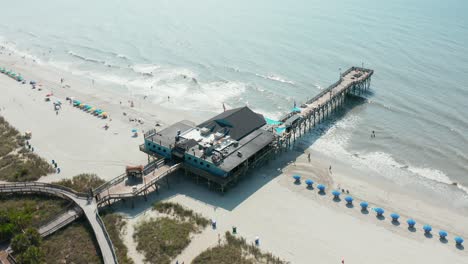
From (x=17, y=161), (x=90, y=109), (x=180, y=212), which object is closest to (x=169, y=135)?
(x=180, y=212)

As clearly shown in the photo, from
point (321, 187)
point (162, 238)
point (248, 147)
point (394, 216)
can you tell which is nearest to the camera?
point (162, 238)

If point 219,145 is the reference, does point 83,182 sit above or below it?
below

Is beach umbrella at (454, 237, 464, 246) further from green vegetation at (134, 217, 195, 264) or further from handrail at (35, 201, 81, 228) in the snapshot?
handrail at (35, 201, 81, 228)

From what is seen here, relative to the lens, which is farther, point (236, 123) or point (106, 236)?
point (236, 123)

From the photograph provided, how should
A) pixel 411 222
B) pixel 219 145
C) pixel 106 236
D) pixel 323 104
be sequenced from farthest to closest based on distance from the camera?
pixel 323 104, pixel 219 145, pixel 411 222, pixel 106 236

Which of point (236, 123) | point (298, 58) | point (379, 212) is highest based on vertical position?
point (236, 123)

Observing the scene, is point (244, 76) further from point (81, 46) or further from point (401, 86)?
point (81, 46)

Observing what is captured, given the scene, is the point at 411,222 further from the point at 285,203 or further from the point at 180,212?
the point at 180,212

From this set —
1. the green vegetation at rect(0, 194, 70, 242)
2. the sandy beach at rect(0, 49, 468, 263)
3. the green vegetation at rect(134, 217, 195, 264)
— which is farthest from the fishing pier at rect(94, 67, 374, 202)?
the green vegetation at rect(0, 194, 70, 242)

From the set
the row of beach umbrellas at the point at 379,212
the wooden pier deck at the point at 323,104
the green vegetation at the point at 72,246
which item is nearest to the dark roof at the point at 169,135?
the wooden pier deck at the point at 323,104
